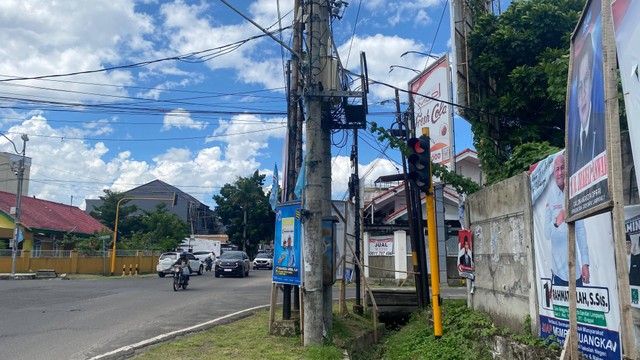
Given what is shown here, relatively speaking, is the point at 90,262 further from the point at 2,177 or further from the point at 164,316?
the point at 2,177

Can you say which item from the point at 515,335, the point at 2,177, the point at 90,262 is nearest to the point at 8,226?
the point at 90,262

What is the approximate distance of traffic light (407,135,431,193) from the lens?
27.9ft

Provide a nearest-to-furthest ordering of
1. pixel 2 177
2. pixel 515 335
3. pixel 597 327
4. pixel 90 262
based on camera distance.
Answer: pixel 597 327, pixel 515 335, pixel 90 262, pixel 2 177

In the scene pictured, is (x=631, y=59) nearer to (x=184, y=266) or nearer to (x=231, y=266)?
(x=184, y=266)

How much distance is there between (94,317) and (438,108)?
41.2 feet

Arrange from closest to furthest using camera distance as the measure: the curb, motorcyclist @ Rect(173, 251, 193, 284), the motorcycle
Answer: the curb
the motorcycle
motorcyclist @ Rect(173, 251, 193, 284)

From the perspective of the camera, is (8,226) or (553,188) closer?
(553,188)

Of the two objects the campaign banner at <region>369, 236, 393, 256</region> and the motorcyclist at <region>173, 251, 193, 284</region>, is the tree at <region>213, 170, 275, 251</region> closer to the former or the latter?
the campaign banner at <region>369, 236, 393, 256</region>

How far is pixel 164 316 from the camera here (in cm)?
1235

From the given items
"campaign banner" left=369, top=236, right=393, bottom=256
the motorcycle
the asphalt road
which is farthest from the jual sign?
the motorcycle

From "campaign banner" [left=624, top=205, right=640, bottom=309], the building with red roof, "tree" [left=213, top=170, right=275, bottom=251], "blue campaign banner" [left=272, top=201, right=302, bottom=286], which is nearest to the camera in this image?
"campaign banner" [left=624, top=205, right=640, bottom=309]

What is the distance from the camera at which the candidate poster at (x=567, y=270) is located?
4812mm

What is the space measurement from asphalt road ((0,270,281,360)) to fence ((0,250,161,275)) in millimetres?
16050

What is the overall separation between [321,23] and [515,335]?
5.96 meters
